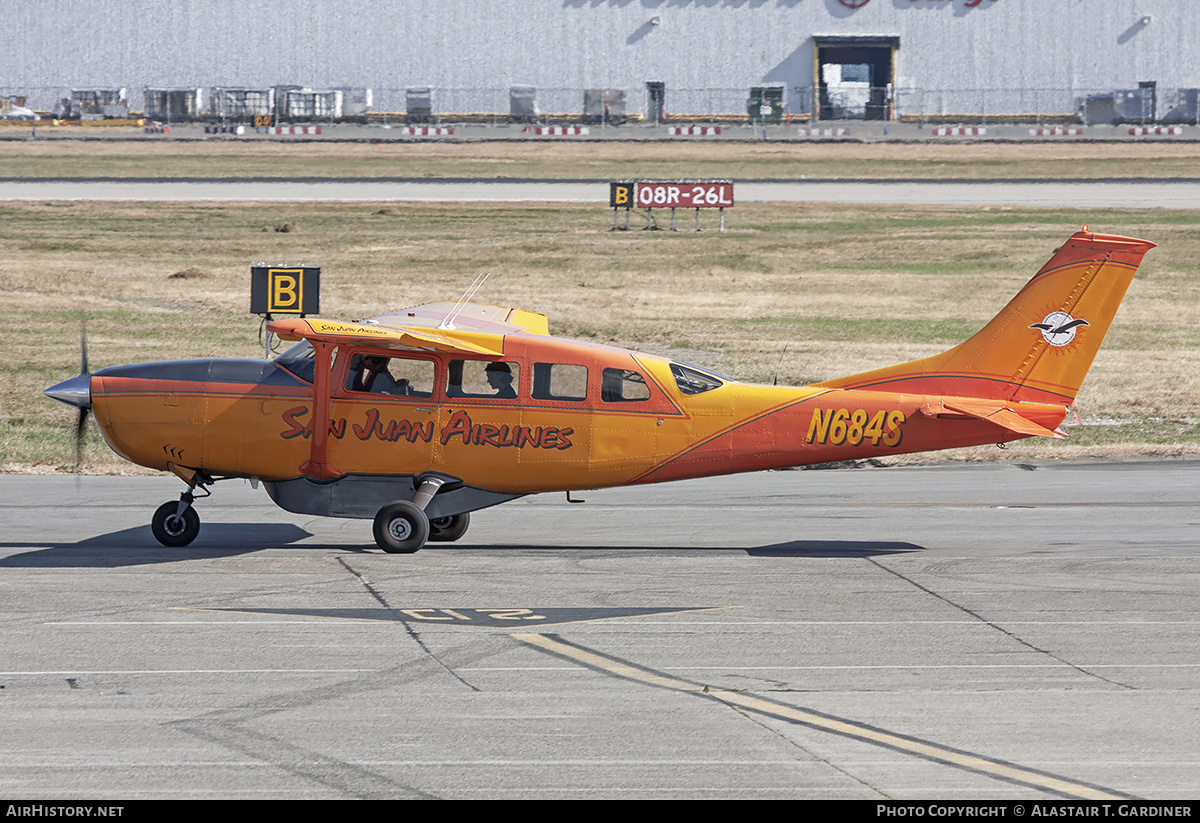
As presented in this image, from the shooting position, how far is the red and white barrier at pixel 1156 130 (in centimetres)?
8069

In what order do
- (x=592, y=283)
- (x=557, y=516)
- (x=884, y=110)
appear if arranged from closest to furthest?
(x=557, y=516) < (x=592, y=283) < (x=884, y=110)

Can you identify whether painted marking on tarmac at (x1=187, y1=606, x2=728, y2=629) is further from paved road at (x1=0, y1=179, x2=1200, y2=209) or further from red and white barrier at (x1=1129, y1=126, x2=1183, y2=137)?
red and white barrier at (x1=1129, y1=126, x2=1183, y2=137)

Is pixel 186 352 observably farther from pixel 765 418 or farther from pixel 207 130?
pixel 207 130

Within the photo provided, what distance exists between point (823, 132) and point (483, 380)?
71.0m

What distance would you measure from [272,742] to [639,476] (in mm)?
6485

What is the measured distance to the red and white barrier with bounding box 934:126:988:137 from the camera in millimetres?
81900

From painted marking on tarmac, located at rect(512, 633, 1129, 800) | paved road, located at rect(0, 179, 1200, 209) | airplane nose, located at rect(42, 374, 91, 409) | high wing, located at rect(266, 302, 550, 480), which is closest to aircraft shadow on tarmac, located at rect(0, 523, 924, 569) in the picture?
high wing, located at rect(266, 302, 550, 480)

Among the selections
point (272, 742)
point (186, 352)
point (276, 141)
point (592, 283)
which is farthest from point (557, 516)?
point (276, 141)

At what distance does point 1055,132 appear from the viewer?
8138 centimetres

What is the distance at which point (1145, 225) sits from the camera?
47969 mm

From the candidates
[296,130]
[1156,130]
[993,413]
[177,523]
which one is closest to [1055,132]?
[1156,130]

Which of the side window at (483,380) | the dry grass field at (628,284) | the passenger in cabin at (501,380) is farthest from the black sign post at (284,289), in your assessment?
the passenger in cabin at (501,380)

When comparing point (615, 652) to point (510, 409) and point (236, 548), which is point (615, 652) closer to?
point (510, 409)

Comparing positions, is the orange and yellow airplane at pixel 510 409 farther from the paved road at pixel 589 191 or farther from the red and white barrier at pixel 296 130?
the red and white barrier at pixel 296 130
